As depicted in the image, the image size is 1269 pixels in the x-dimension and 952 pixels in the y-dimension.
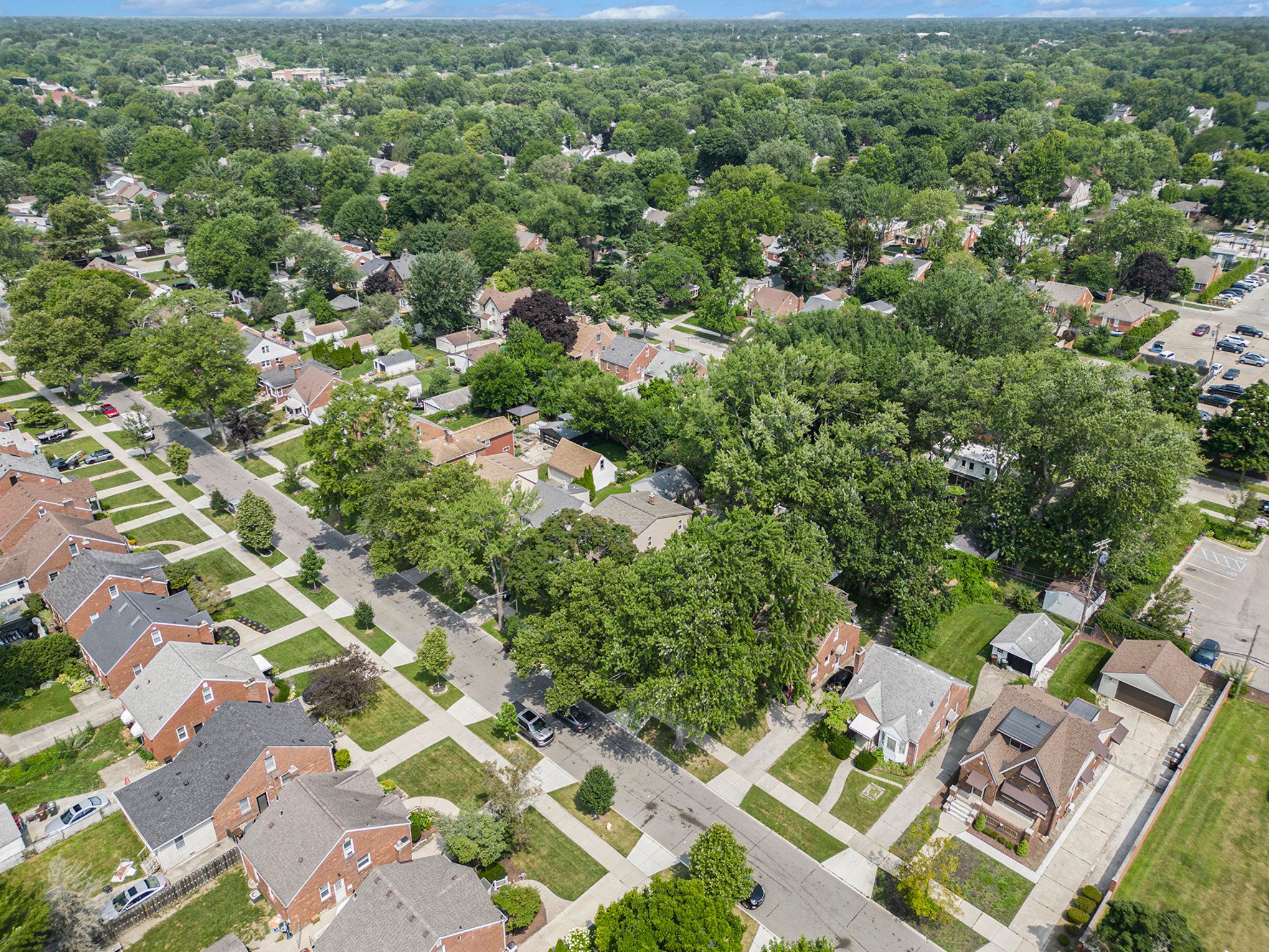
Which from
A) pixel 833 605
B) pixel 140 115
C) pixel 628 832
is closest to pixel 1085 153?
pixel 833 605

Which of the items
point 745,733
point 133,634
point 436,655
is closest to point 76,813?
point 133,634

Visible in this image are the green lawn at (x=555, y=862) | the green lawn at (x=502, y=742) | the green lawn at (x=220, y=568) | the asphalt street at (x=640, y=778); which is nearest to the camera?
the asphalt street at (x=640, y=778)

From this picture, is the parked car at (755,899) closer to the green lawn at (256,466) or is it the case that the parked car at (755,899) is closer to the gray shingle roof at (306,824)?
the gray shingle roof at (306,824)

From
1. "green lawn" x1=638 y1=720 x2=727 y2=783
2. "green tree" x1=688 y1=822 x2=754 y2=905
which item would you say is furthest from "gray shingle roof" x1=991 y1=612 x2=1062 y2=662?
"green tree" x1=688 y1=822 x2=754 y2=905

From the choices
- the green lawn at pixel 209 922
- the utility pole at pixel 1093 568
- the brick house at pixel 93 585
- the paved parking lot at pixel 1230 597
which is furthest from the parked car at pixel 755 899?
the brick house at pixel 93 585

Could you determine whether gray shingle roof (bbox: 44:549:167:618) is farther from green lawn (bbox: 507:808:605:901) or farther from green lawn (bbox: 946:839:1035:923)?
green lawn (bbox: 946:839:1035:923)
